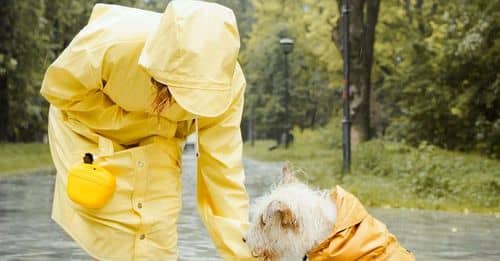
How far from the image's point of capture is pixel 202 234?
10.7 metres

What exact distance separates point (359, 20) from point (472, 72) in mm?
4035

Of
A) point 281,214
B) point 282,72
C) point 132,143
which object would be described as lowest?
point 282,72

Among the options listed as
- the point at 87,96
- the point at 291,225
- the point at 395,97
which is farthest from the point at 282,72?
the point at 291,225

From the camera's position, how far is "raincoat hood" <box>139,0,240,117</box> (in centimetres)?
416

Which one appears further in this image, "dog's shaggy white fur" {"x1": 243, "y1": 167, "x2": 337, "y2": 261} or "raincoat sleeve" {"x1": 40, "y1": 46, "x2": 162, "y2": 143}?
"raincoat sleeve" {"x1": 40, "y1": 46, "x2": 162, "y2": 143}

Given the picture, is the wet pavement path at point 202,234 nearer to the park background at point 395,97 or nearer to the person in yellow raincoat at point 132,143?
the park background at point 395,97

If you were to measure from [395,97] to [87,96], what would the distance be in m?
31.6

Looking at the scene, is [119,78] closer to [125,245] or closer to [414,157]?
[125,245]

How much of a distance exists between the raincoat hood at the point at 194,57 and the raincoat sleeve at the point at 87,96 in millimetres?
527

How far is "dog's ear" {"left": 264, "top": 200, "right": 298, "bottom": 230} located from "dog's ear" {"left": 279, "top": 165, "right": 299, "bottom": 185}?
28 cm

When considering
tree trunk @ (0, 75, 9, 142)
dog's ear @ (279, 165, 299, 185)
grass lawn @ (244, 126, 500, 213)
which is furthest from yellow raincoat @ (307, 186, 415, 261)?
tree trunk @ (0, 75, 9, 142)

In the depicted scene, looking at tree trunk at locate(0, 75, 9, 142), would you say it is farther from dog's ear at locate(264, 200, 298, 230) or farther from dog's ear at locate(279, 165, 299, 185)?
dog's ear at locate(264, 200, 298, 230)

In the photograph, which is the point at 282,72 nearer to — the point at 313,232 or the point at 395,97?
the point at 395,97

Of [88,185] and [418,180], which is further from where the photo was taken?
[418,180]
